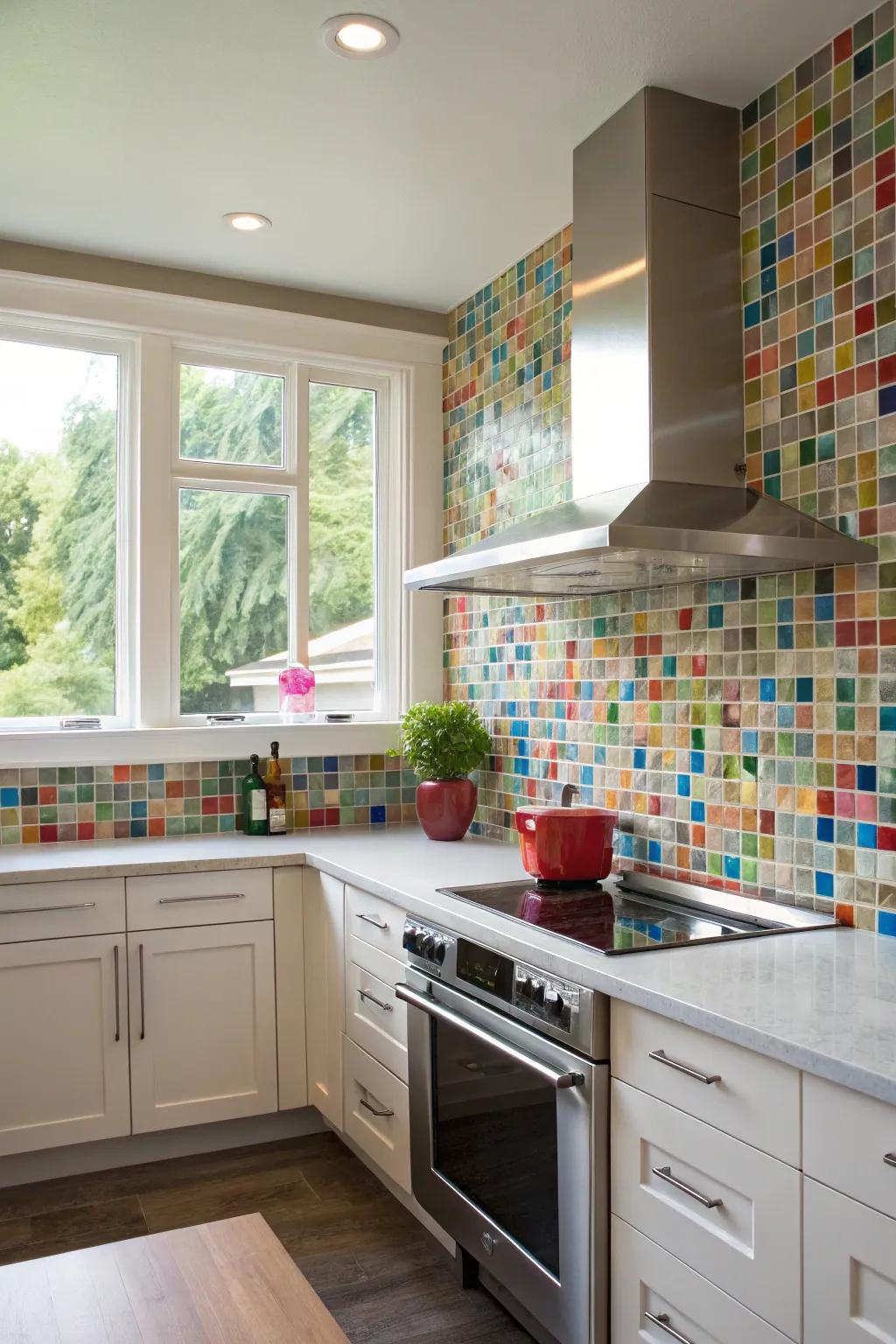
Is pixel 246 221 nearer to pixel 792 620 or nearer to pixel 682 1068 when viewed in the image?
pixel 792 620

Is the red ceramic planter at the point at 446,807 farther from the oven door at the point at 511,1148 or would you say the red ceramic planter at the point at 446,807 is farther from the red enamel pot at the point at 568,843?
the oven door at the point at 511,1148

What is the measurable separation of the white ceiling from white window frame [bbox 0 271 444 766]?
8.4 inches

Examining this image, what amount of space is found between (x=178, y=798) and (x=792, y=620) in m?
2.00

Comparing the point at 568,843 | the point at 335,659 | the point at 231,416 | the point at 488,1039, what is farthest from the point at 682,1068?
the point at 231,416

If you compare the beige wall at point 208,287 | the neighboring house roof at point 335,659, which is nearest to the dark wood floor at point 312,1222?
the neighboring house roof at point 335,659

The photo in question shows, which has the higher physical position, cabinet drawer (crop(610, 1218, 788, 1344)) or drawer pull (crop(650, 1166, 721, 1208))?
drawer pull (crop(650, 1166, 721, 1208))

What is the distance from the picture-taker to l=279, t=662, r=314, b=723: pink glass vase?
11.6 ft

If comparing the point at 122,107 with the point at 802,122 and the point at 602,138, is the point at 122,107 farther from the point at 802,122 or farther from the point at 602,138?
the point at 802,122

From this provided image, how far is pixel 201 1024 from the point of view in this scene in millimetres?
2922

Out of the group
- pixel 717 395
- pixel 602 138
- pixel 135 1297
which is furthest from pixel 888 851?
pixel 602 138

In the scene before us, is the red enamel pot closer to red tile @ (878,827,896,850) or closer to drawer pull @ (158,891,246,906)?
red tile @ (878,827,896,850)

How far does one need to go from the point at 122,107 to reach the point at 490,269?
50.1 inches

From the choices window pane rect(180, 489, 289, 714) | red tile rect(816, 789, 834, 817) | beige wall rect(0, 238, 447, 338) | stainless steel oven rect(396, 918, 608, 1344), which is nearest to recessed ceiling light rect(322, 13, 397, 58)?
beige wall rect(0, 238, 447, 338)

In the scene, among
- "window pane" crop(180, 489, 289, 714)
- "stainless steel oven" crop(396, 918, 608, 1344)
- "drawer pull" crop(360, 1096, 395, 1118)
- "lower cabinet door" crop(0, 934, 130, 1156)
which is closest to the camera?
"stainless steel oven" crop(396, 918, 608, 1344)
